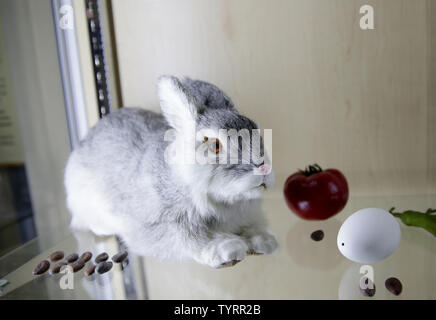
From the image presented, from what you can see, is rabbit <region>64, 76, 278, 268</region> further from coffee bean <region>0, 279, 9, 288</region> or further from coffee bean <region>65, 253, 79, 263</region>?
coffee bean <region>0, 279, 9, 288</region>

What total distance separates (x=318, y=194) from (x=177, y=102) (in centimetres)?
44

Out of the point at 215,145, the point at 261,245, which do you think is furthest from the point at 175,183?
the point at 261,245

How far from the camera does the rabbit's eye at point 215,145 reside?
2.05 feet

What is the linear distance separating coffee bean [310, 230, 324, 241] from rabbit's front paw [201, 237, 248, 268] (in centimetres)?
20

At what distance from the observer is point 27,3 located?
84 cm

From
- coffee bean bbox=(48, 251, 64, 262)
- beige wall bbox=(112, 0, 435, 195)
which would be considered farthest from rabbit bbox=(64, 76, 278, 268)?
beige wall bbox=(112, 0, 435, 195)

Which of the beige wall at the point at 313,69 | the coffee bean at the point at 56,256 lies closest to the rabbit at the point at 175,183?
the coffee bean at the point at 56,256

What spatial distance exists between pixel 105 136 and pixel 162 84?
0.28 metres

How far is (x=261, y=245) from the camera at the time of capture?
2.39 ft

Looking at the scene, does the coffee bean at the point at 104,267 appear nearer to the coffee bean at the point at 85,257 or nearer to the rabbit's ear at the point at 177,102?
the coffee bean at the point at 85,257

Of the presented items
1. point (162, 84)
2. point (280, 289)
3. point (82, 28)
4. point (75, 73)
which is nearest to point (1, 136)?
point (75, 73)

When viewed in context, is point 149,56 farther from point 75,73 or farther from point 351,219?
point 351,219

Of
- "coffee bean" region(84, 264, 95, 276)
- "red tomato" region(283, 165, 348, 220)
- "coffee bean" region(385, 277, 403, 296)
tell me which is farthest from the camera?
"red tomato" region(283, 165, 348, 220)

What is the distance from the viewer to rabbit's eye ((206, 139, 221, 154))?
Result: 624mm
